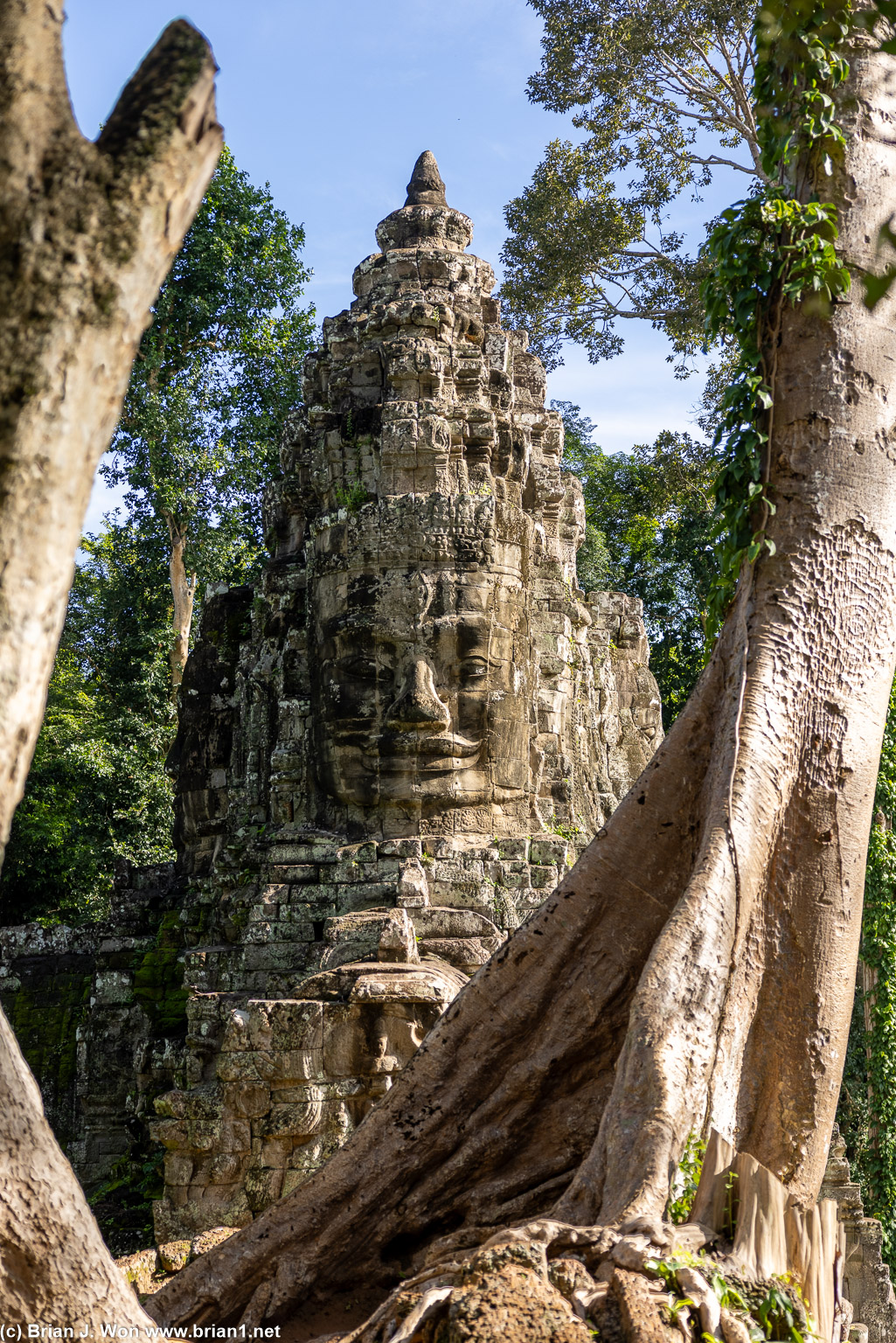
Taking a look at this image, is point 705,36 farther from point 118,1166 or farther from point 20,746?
point 20,746

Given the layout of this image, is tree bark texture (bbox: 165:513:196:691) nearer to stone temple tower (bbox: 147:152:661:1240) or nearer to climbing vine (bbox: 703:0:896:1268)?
stone temple tower (bbox: 147:152:661:1240)

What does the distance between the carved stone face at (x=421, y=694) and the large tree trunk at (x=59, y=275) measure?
22.7 feet

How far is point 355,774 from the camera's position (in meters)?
9.22

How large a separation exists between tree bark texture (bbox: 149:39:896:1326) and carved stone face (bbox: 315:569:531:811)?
14.9ft

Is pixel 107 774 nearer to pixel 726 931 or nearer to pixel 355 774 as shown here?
pixel 355 774

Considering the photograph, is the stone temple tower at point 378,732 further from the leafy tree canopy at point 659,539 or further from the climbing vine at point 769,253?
the leafy tree canopy at point 659,539

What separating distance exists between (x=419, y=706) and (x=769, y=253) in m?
4.86

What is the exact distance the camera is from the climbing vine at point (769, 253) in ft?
14.8

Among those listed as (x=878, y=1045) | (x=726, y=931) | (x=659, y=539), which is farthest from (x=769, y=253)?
(x=659, y=539)

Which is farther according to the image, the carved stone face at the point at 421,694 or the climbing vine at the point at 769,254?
the carved stone face at the point at 421,694

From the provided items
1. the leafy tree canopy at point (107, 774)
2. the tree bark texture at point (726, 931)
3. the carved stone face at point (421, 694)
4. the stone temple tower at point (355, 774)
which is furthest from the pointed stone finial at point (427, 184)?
the leafy tree canopy at point (107, 774)

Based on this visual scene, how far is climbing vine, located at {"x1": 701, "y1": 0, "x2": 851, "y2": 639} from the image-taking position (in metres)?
4.52

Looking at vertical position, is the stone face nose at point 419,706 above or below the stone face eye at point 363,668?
below

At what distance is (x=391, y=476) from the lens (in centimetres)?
975
